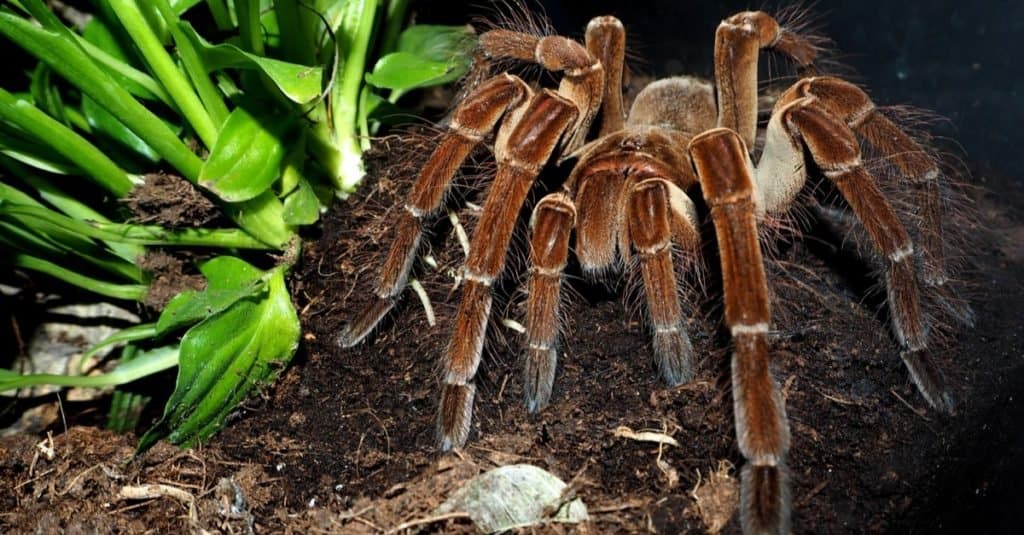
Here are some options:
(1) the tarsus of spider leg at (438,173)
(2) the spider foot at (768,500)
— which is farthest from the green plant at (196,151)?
(2) the spider foot at (768,500)

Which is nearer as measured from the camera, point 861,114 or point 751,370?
point 751,370

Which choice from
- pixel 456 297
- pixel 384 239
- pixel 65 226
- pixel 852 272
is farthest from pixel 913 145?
pixel 65 226

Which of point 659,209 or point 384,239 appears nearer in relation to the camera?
point 659,209

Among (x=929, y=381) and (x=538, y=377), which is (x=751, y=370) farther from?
(x=929, y=381)

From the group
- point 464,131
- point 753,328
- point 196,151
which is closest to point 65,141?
point 196,151

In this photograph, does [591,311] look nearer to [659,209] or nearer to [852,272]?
[659,209]

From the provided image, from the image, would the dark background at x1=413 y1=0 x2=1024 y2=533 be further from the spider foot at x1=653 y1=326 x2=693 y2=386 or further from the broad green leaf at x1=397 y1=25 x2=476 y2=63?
→ the spider foot at x1=653 y1=326 x2=693 y2=386
